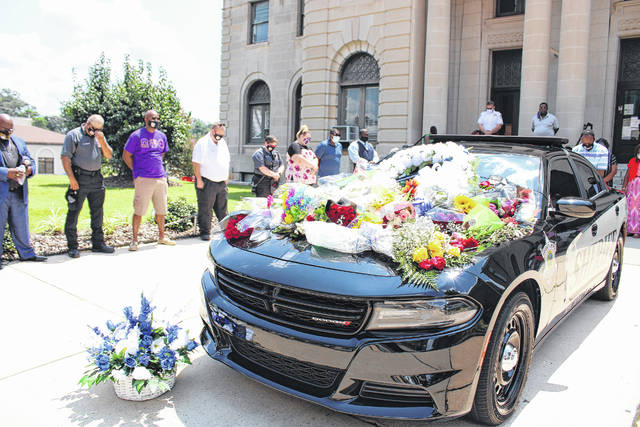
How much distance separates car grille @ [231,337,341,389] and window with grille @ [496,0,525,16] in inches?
659

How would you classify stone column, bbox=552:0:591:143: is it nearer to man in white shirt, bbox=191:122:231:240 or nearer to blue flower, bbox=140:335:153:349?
man in white shirt, bbox=191:122:231:240

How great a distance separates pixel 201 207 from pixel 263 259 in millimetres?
5633

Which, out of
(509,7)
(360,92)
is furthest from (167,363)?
(509,7)

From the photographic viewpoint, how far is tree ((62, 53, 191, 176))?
20.0m

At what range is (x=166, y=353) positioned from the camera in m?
3.17

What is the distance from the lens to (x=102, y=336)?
3.26 meters

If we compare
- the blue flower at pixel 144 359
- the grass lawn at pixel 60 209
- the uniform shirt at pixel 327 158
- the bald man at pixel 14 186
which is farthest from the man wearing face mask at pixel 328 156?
the blue flower at pixel 144 359

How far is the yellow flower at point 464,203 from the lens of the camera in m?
3.26

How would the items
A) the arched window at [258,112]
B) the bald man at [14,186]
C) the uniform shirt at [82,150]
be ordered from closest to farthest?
the bald man at [14,186]
the uniform shirt at [82,150]
the arched window at [258,112]

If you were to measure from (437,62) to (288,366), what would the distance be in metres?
14.5

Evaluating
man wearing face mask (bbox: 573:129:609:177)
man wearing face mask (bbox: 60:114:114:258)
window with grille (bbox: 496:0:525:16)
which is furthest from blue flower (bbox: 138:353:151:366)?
window with grille (bbox: 496:0:525:16)

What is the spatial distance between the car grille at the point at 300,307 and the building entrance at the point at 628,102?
1532cm

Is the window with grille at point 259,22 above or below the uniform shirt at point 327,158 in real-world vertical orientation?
above

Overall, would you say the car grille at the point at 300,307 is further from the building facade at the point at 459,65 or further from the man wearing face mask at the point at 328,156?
the building facade at the point at 459,65
